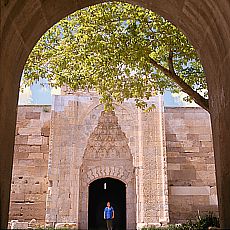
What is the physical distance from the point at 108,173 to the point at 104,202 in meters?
4.22

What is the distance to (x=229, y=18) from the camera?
3.84m

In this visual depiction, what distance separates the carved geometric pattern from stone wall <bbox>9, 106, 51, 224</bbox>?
2.11 metres

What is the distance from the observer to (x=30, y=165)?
15.8 meters

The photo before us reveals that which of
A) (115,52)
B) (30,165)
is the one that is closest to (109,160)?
(30,165)

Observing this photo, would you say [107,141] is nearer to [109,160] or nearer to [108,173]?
[109,160]

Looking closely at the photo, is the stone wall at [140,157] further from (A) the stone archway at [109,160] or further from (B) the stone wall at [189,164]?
(A) the stone archway at [109,160]

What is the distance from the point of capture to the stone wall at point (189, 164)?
50.9 feet

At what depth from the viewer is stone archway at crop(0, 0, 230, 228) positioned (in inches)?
156

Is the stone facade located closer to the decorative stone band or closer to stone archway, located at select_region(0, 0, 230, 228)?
the decorative stone band

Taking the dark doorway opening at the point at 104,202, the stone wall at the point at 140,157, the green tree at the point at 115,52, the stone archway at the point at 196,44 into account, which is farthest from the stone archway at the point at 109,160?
the stone archway at the point at 196,44

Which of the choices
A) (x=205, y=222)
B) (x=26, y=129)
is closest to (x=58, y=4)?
(x=205, y=222)

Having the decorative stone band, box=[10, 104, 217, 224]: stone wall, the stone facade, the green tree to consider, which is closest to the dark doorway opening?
the decorative stone band

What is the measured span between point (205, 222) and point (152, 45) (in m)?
4.62

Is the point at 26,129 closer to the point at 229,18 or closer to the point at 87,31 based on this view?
the point at 87,31
